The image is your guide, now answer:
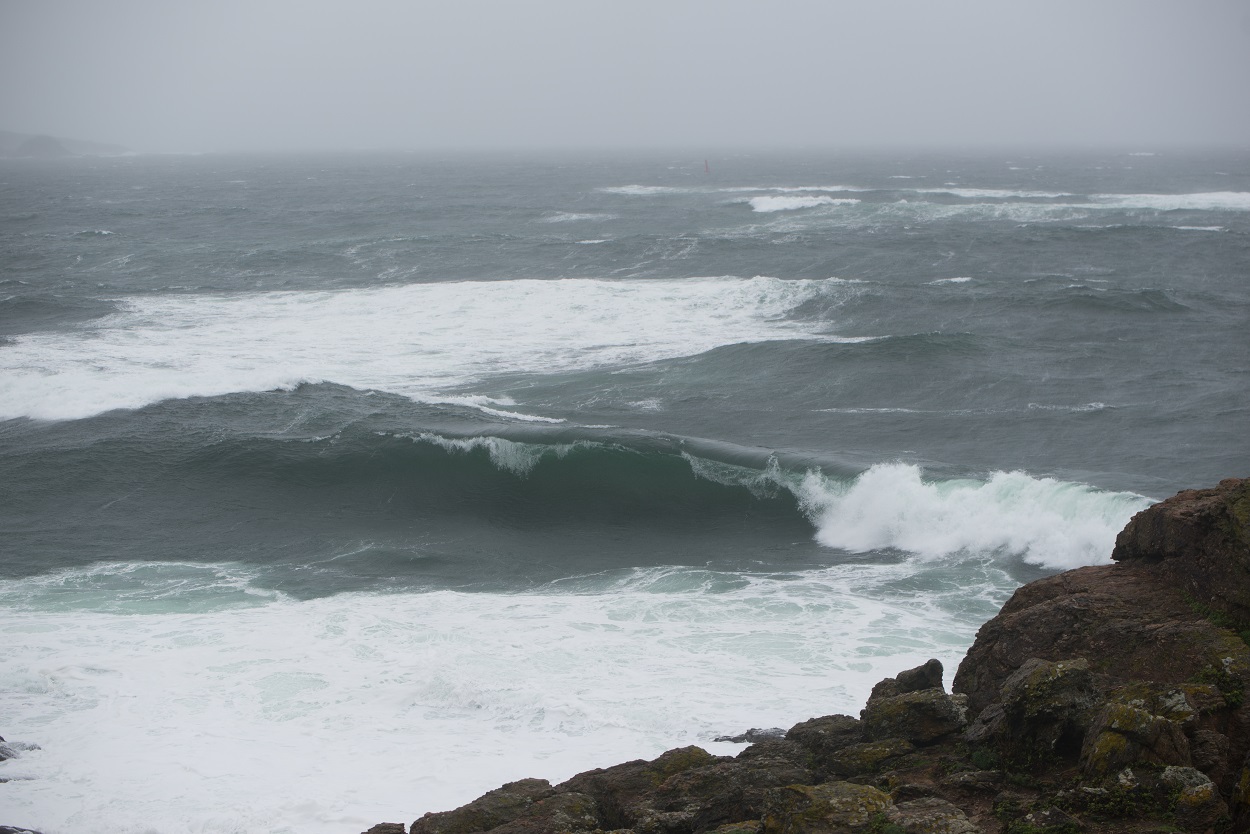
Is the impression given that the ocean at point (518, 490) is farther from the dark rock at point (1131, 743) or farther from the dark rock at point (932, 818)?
the dark rock at point (1131, 743)

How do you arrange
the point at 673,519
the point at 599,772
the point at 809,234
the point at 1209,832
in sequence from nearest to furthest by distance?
the point at 1209,832
the point at 599,772
the point at 673,519
the point at 809,234

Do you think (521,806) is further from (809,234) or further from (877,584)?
(809,234)

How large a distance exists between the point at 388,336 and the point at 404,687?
2559cm

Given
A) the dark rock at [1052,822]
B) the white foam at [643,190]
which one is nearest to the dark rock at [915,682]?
the dark rock at [1052,822]

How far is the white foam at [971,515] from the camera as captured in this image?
73.5 ft

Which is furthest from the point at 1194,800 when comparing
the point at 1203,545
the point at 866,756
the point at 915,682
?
the point at 915,682

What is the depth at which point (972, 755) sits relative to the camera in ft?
34.9

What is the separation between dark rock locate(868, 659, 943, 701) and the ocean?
2837 millimetres

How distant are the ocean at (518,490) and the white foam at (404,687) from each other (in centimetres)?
7

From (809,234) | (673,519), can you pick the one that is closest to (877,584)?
(673,519)

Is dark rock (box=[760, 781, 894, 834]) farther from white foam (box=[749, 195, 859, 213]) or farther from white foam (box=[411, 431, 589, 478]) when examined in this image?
white foam (box=[749, 195, 859, 213])

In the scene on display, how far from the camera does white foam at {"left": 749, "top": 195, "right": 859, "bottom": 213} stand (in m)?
85.6

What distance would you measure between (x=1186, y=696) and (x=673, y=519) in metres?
16.1

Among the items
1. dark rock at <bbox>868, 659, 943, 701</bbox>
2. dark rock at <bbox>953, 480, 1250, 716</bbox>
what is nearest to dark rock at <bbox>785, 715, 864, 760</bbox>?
dark rock at <bbox>868, 659, 943, 701</bbox>
